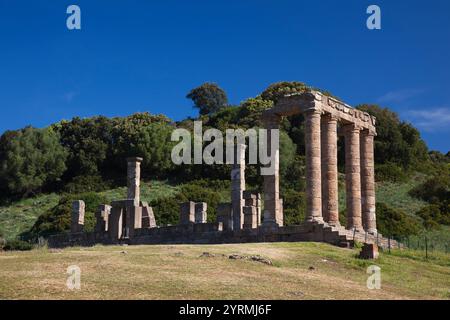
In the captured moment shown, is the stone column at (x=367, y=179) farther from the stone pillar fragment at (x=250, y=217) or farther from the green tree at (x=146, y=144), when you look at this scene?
the green tree at (x=146, y=144)

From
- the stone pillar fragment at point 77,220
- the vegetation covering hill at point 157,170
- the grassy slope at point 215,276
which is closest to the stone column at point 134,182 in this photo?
the stone pillar fragment at point 77,220

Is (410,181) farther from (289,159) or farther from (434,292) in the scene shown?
(434,292)

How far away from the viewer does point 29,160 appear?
72.8m

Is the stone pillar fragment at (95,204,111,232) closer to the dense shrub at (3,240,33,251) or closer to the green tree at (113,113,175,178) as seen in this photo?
the dense shrub at (3,240,33,251)

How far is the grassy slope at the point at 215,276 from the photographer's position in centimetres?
1736

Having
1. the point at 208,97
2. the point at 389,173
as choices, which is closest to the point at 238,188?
the point at 389,173

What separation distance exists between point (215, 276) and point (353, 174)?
19.5 m

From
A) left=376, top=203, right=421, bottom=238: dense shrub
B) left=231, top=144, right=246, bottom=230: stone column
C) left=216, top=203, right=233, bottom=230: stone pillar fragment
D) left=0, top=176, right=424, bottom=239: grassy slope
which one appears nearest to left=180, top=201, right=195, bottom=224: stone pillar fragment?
left=216, top=203, right=233, bottom=230: stone pillar fragment

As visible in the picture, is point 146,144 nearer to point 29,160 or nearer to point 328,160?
point 29,160

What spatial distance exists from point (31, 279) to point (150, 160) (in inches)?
2151

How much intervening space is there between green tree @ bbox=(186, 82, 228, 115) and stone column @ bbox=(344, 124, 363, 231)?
212ft

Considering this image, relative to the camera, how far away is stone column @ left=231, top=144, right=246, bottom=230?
36844mm

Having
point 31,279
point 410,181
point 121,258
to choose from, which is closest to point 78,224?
point 121,258

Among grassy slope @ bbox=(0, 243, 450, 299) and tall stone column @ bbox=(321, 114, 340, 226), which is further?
tall stone column @ bbox=(321, 114, 340, 226)
